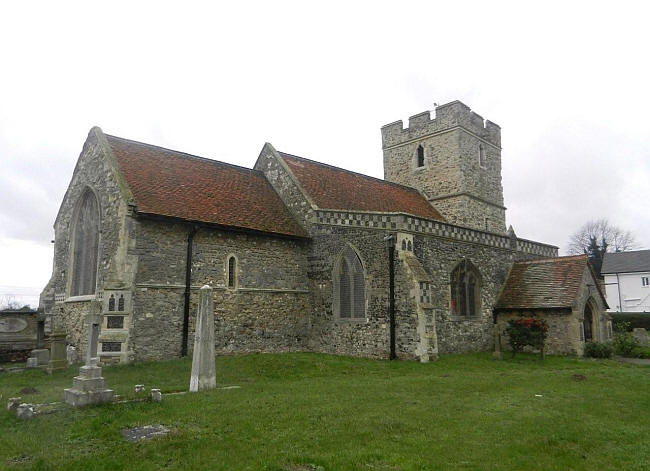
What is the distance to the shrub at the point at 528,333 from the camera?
1859cm

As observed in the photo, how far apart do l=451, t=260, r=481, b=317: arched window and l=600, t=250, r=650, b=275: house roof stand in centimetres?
4179

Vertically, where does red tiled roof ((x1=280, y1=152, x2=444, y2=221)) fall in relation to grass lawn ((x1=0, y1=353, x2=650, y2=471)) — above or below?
above

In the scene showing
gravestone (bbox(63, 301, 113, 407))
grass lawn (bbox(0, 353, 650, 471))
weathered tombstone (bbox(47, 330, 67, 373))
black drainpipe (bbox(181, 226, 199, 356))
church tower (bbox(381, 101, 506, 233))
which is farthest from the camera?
church tower (bbox(381, 101, 506, 233))

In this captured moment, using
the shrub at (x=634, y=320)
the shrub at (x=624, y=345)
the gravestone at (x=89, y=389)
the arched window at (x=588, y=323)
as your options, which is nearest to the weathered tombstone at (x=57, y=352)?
the gravestone at (x=89, y=389)

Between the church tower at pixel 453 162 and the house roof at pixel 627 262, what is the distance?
3174 centimetres

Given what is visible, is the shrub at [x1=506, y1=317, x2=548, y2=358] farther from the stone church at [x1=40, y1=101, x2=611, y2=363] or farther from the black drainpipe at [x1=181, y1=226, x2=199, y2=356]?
the black drainpipe at [x1=181, y1=226, x2=199, y2=356]

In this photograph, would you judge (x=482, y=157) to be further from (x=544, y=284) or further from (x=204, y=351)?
(x=204, y=351)

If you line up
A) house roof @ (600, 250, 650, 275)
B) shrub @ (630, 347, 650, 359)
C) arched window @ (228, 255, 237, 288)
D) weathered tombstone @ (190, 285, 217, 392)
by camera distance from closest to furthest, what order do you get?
weathered tombstone @ (190, 285, 217, 392) < arched window @ (228, 255, 237, 288) < shrub @ (630, 347, 650, 359) < house roof @ (600, 250, 650, 275)

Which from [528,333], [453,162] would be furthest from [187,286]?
[453,162]

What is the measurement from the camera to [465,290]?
831 inches

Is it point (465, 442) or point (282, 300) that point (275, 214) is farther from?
point (465, 442)

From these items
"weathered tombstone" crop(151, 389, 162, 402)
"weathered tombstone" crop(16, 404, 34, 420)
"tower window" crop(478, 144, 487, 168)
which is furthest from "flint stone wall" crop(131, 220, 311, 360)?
"tower window" crop(478, 144, 487, 168)

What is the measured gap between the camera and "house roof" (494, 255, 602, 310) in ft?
67.2

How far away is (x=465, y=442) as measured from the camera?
7.26 meters
